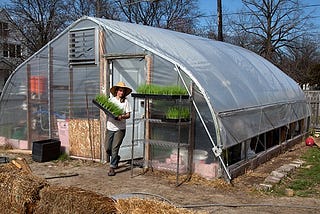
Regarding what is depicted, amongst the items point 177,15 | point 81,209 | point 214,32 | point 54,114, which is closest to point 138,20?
point 177,15

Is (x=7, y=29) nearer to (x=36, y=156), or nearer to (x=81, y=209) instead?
(x=36, y=156)

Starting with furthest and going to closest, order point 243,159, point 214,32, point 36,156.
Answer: point 214,32
point 36,156
point 243,159

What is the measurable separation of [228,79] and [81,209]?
489 cm

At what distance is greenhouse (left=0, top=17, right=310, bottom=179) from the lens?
644cm

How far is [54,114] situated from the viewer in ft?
27.6

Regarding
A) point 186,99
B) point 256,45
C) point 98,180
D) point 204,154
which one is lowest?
point 98,180

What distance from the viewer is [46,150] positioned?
7879mm

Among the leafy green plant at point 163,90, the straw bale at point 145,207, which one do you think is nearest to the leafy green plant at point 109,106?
the leafy green plant at point 163,90

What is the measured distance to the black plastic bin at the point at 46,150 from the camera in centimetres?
784

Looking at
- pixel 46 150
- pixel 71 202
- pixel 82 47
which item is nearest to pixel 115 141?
pixel 46 150

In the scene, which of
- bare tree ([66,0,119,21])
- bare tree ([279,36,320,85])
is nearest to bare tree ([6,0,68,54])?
bare tree ([66,0,119,21])

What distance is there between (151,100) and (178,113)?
0.97 metres

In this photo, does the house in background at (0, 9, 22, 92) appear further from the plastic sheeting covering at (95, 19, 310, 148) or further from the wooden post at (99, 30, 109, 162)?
the plastic sheeting covering at (95, 19, 310, 148)

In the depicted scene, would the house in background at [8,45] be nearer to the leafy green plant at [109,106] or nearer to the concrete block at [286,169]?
the leafy green plant at [109,106]
